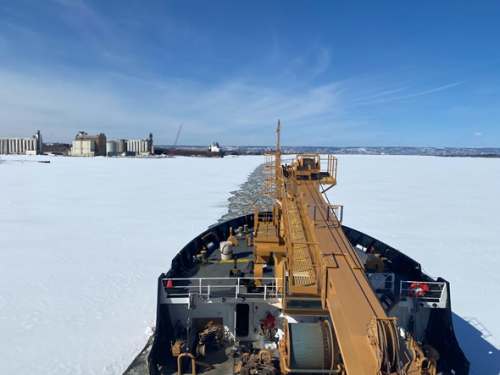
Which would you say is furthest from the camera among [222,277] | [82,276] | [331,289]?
[82,276]

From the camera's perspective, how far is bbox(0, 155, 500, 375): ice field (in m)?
8.59

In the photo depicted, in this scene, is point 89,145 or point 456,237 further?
point 89,145

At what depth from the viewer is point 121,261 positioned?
46.9ft

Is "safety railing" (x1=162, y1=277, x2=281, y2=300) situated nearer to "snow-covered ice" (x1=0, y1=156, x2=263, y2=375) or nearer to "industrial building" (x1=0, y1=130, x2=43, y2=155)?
"snow-covered ice" (x1=0, y1=156, x2=263, y2=375)

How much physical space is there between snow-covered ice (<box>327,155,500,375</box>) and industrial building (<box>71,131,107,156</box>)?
4455 inches

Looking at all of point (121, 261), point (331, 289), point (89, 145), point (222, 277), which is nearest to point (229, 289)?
point (222, 277)

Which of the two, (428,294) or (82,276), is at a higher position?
(428,294)

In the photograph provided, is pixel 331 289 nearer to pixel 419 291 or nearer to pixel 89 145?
pixel 419 291

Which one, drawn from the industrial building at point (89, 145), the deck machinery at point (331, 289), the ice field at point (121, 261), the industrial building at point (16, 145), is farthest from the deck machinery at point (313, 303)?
the industrial building at point (16, 145)

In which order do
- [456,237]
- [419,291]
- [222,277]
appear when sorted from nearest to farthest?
[419,291], [222,277], [456,237]

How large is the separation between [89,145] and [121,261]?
125 m

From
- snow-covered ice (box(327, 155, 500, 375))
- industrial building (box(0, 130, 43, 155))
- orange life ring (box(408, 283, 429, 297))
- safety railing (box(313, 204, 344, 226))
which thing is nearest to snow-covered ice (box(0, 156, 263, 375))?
safety railing (box(313, 204, 344, 226))

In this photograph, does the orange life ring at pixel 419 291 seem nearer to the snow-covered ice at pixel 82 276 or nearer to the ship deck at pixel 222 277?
the ship deck at pixel 222 277

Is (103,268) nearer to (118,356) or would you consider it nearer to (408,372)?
(118,356)
